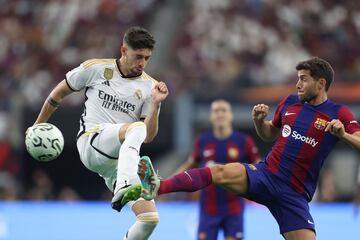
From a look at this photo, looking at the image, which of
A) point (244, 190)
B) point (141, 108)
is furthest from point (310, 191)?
point (141, 108)

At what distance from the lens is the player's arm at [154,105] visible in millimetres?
7301

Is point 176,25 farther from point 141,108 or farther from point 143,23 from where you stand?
point 141,108

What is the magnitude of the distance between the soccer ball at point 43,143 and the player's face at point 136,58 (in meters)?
0.92

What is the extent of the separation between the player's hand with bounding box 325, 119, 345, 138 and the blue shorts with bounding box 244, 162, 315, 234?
749 millimetres

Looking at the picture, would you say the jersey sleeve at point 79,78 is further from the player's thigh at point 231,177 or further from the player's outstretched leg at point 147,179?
the player's thigh at point 231,177

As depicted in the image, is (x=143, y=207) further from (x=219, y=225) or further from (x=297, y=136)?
(x=219, y=225)

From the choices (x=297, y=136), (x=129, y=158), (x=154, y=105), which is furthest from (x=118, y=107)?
(x=297, y=136)

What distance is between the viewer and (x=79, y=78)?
7766mm

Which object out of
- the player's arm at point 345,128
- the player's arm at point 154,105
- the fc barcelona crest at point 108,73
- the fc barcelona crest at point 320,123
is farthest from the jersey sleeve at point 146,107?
the player's arm at point 345,128

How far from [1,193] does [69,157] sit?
2.30m

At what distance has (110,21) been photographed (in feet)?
64.7

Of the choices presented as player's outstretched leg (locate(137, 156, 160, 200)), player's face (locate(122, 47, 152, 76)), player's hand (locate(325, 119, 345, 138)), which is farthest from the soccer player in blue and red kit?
player's face (locate(122, 47, 152, 76))

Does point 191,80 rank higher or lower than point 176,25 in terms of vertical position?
lower

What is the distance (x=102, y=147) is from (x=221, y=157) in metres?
2.84
